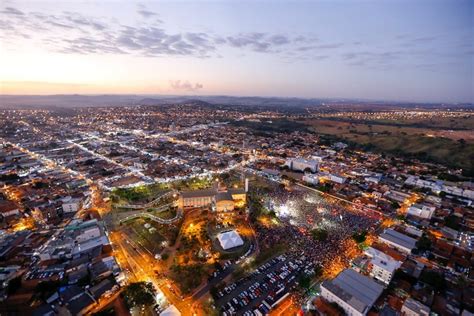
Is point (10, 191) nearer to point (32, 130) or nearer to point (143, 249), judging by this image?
point (143, 249)

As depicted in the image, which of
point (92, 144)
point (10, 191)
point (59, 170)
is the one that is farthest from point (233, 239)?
point (92, 144)

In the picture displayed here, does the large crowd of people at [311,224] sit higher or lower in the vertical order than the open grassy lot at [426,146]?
lower

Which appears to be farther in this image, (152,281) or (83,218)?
(83,218)

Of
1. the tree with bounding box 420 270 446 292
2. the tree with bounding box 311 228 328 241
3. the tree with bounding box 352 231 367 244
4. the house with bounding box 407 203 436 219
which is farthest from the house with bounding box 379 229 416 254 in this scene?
the house with bounding box 407 203 436 219

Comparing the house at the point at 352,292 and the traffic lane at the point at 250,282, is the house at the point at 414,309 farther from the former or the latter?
the traffic lane at the point at 250,282

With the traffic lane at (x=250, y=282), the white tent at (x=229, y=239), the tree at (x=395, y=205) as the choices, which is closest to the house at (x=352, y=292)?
the traffic lane at (x=250, y=282)

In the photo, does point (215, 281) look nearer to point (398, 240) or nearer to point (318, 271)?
point (318, 271)

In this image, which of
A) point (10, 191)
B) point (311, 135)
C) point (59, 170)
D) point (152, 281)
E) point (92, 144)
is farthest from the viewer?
point (311, 135)
